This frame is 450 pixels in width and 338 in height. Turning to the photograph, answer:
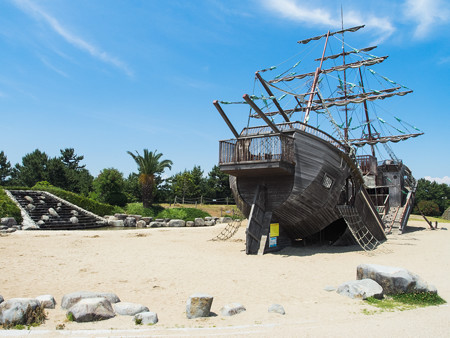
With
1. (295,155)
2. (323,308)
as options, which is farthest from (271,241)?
(323,308)

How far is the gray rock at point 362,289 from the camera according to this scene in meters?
6.87

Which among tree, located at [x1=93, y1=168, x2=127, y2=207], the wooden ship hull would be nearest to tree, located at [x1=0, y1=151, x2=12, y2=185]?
tree, located at [x1=93, y1=168, x2=127, y2=207]

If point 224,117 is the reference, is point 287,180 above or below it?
below

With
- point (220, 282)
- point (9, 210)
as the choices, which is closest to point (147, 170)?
point (9, 210)

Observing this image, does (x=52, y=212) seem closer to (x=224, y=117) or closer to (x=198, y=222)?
(x=198, y=222)

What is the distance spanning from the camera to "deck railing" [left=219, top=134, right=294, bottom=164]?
40.7ft

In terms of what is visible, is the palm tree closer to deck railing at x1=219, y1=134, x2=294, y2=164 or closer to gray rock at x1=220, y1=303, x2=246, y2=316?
deck railing at x1=219, y1=134, x2=294, y2=164

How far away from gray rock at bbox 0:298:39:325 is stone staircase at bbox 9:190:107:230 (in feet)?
57.7

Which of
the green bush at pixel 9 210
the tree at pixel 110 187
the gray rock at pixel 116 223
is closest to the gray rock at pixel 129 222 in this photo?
the gray rock at pixel 116 223

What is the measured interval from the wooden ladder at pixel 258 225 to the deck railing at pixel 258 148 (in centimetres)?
128

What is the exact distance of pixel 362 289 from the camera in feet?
23.0

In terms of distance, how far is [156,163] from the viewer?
114 feet

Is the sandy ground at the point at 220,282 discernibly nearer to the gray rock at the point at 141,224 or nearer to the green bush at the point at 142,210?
the gray rock at the point at 141,224

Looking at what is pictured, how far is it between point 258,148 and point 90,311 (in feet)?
28.0
